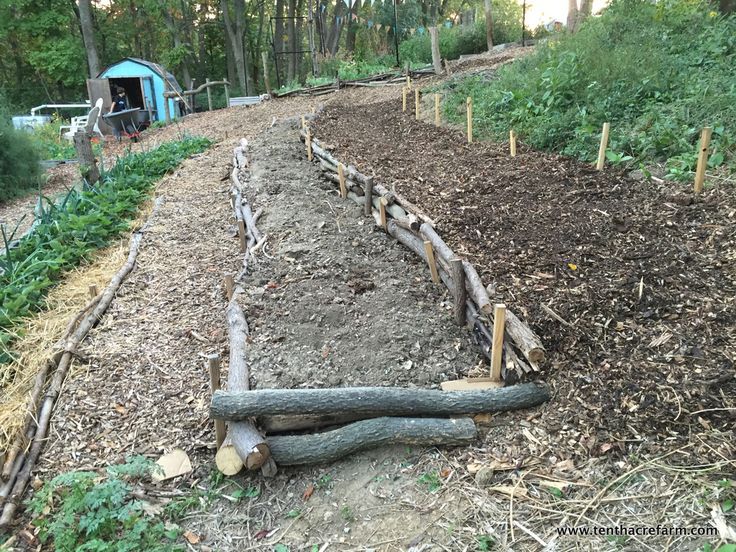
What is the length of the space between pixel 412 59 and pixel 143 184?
45.9 ft

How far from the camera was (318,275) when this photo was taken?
4676 mm

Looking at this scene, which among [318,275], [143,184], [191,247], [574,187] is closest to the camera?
[318,275]

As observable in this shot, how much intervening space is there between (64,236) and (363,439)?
16.9 feet

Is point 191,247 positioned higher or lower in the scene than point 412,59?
lower

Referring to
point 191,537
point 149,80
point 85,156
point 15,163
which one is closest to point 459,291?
point 191,537

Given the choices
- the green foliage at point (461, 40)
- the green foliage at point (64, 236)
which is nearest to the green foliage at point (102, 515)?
the green foliage at point (64, 236)

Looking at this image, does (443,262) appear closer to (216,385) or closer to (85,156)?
(216,385)

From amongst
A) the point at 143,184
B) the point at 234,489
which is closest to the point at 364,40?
the point at 143,184

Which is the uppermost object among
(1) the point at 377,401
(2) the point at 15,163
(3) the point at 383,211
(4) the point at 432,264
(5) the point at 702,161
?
(5) the point at 702,161

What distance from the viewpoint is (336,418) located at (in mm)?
3047

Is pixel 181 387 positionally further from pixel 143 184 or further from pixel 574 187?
pixel 143 184

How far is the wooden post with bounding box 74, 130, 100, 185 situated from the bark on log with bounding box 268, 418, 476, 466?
23.2 feet

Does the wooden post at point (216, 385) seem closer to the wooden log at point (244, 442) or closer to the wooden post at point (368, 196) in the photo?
the wooden log at point (244, 442)

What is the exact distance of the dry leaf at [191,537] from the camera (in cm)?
257
